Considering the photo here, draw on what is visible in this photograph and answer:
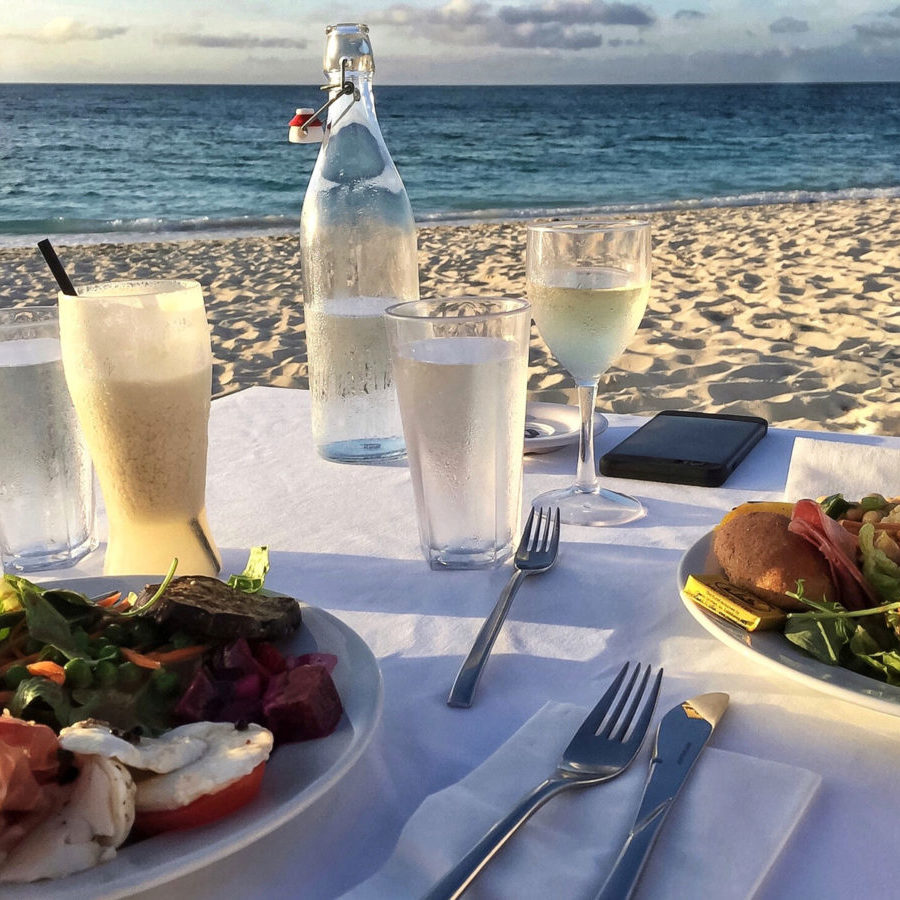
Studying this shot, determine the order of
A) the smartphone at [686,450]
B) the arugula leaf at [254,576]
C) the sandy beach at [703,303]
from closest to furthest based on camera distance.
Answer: the arugula leaf at [254,576] < the smartphone at [686,450] < the sandy beach at [703,303]

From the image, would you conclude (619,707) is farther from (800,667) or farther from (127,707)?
(127,707)

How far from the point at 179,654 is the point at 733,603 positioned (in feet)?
1.37

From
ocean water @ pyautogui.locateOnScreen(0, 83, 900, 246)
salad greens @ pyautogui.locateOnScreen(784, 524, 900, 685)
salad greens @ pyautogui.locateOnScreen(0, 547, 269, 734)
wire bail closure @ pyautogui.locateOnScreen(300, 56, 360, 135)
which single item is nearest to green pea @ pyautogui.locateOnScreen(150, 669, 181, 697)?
salad greens @ pyautogui.locateOnScreen(0, 547, 269, 734)

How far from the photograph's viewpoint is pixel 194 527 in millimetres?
993

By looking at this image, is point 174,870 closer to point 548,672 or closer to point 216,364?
point 548,672

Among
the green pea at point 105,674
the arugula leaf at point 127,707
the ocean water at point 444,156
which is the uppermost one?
the green pea at point 105,674

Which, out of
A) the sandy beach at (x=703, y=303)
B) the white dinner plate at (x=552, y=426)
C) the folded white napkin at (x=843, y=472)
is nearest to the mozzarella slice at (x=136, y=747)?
the folded white napkin at (x=843, y=472)

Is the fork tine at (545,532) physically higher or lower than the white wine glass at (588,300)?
lower

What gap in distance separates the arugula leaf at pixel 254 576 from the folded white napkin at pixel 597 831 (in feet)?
0.88

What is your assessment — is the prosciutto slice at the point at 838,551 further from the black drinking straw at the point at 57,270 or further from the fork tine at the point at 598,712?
the black drinking straw at the point at 57,270

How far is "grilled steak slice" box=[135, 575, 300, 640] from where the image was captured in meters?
0.70

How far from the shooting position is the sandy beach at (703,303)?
429 cm

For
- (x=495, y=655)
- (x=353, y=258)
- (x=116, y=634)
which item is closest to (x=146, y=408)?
(x=116, y=634)

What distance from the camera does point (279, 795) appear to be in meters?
0.56
